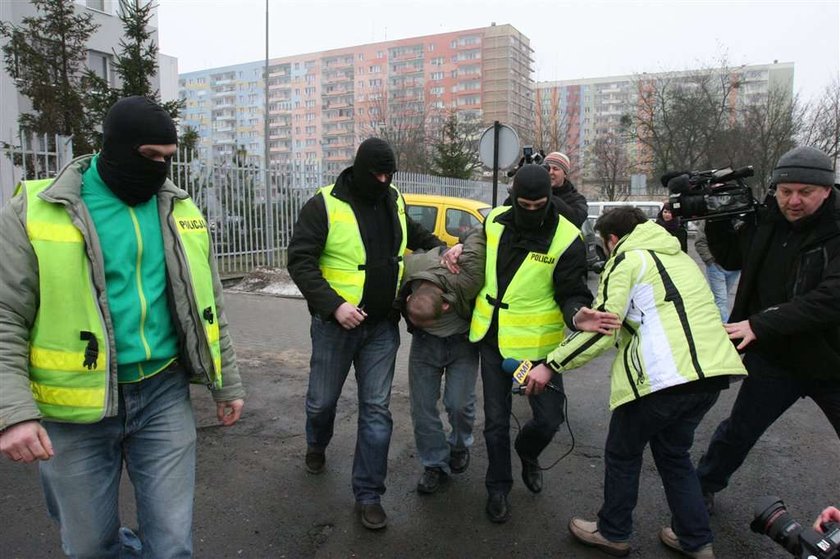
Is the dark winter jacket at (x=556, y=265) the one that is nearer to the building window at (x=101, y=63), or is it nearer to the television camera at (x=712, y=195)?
the television camera at (x=712, y=195)

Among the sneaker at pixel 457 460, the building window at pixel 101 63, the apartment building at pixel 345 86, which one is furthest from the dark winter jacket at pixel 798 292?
the apartment building at pixel 345 86

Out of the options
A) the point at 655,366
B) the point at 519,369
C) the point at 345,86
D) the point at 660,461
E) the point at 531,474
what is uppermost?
the point at 345,86

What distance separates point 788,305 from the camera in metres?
2.67

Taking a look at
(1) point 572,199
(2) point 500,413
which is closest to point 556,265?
(2) point 500,413

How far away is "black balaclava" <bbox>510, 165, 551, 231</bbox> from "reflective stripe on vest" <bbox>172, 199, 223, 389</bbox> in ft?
5.07

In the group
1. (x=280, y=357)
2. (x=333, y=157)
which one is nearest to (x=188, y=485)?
(x=280, y=357)

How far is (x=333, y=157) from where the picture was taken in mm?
99875

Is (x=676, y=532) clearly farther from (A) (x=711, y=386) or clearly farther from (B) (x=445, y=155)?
(B) (x=445, y=155)

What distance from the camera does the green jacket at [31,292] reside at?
1.76 meters

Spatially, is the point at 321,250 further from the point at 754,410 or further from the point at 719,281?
the point at 719,281

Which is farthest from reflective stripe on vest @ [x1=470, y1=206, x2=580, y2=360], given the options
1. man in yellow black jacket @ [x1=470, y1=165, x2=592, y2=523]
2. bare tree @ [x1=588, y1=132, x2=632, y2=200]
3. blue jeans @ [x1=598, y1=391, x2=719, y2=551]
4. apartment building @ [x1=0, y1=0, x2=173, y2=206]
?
bare tree @ [x1=588, y1=132, x2=632, y2=200]

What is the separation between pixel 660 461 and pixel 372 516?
145 centimetres

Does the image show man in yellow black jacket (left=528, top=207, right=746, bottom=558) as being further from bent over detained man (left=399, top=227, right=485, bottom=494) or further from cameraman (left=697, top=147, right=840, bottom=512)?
bent over detained man (left=399, top=227, right=485, bottom=494)

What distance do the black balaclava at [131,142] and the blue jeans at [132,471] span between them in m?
0.67
